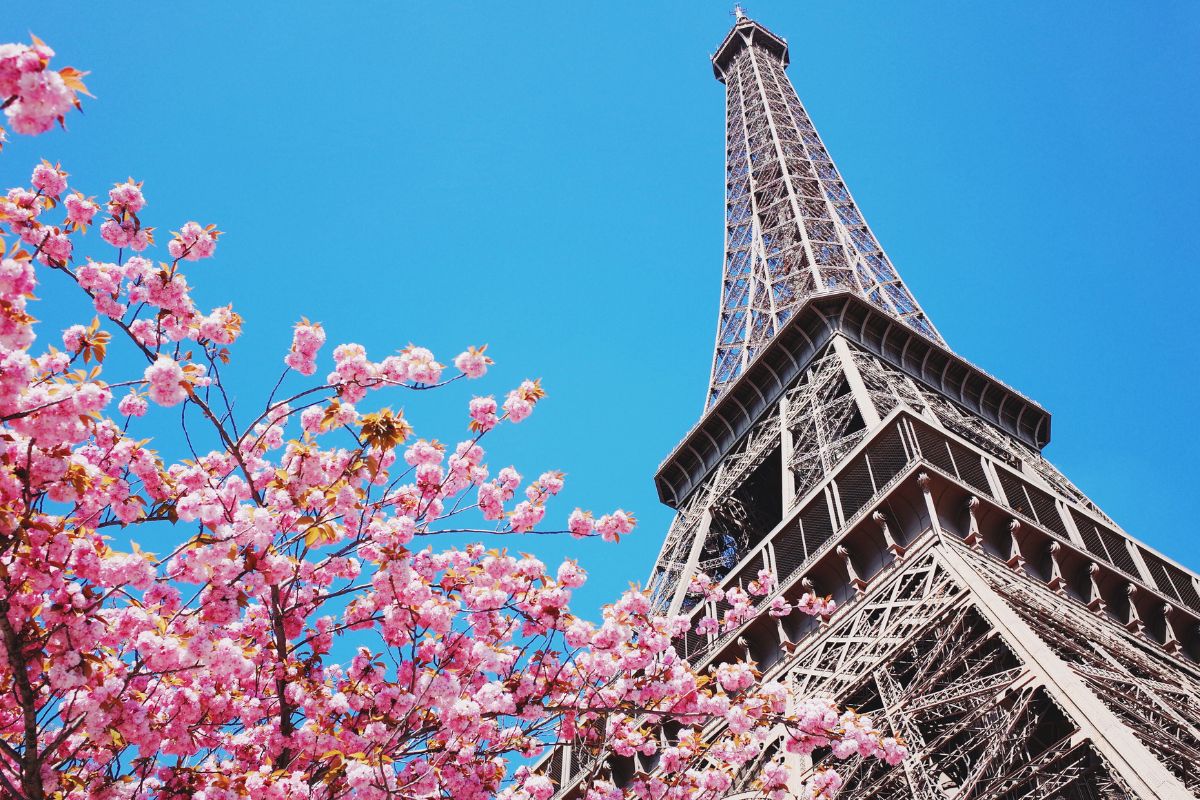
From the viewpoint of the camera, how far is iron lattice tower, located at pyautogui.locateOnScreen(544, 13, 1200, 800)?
13008 millimetres

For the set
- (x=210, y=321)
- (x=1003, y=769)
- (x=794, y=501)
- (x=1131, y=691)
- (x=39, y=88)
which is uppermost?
(x=794, y=501)

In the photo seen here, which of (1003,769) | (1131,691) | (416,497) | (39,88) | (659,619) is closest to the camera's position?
(39,88)

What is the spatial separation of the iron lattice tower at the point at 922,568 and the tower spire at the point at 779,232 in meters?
0.33

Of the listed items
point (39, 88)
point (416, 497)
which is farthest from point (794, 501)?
point (39, 88)

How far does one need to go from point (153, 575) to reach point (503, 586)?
3409 mm

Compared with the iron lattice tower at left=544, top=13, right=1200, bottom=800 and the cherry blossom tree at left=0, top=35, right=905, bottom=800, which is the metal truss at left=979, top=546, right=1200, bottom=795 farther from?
the cherry blossom tree at left=0, top=35, right=905, bottom=800

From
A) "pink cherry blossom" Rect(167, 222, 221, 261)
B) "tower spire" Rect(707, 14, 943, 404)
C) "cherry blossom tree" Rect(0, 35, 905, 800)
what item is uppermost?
"tower spire" Rect(707, 14, 943, 404)

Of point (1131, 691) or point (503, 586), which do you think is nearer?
point (503, 586)

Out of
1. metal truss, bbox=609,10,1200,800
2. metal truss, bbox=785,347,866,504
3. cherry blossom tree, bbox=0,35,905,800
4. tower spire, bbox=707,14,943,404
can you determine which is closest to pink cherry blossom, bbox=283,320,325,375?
cherry blossom tree, bbox=0,35,905,800

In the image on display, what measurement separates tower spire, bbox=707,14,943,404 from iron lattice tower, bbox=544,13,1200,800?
0.33 meters

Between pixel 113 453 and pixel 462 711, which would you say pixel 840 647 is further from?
pixel 113 453

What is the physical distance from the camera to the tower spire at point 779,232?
4391 centimetres

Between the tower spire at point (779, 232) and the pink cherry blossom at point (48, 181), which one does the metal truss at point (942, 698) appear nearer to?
the pink cherry blossom at point (48, 181)

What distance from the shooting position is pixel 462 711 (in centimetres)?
826
